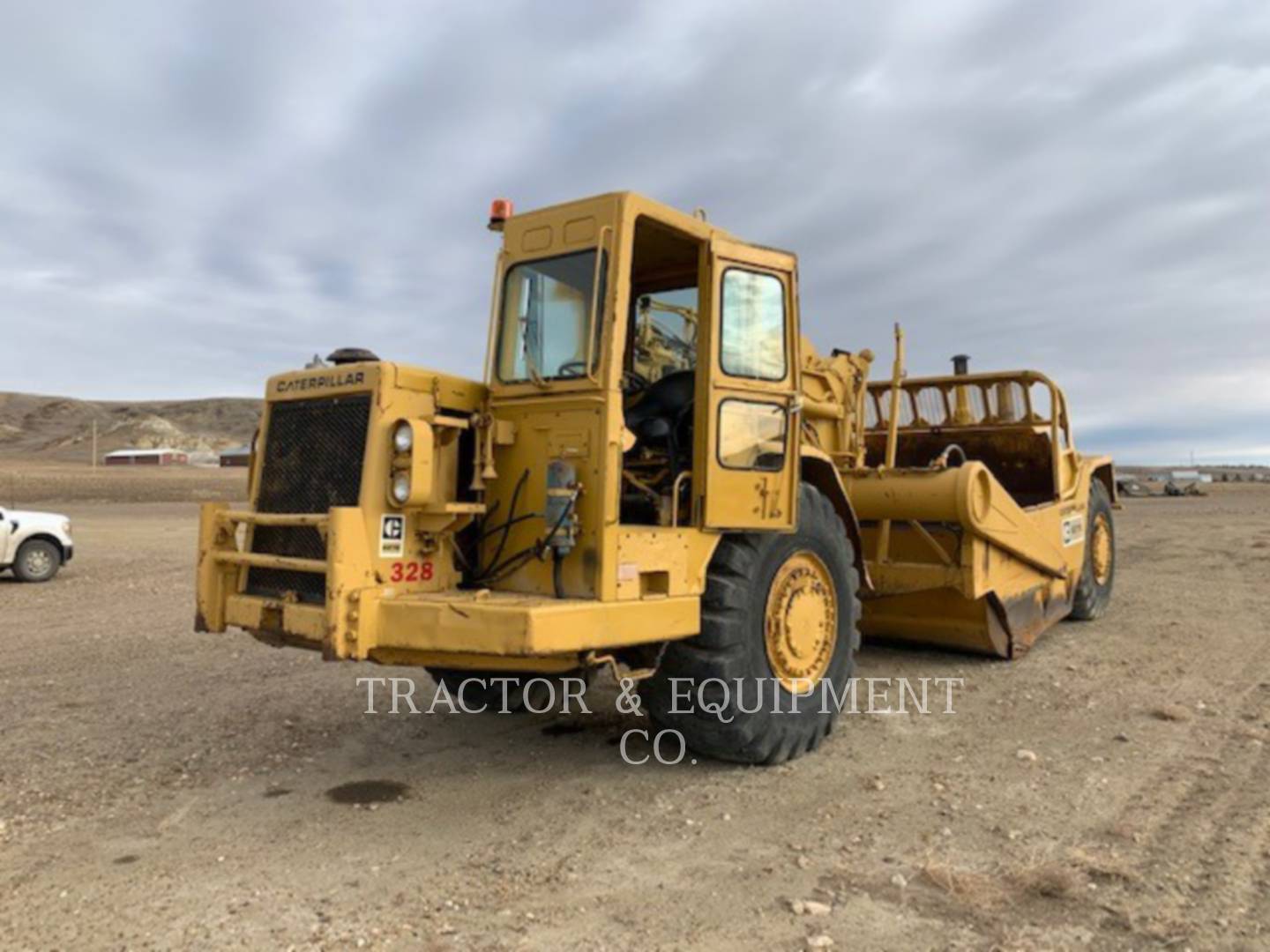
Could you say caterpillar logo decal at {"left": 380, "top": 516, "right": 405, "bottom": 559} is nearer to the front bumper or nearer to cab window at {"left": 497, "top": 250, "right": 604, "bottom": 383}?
the front bumper

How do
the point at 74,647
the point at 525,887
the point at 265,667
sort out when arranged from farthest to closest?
1. the point at 74,647
2. the point at 265,667
3. the point at 525,887

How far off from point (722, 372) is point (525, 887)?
8.56 feet

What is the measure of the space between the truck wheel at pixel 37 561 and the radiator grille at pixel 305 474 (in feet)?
32.8

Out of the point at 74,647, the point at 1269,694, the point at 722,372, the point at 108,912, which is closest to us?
the point at 108,912

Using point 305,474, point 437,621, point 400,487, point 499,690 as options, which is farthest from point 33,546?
point 437,621

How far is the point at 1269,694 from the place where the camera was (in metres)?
6.46

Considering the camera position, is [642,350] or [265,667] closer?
→ [642,350]

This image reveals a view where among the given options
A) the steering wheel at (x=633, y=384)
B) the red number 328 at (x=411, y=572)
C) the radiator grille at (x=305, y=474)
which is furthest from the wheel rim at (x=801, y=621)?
the radiator grille at (x=305, y=474)

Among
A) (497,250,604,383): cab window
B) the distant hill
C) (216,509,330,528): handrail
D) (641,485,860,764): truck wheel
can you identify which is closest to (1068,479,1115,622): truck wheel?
(641,485,860,764): truck wheel

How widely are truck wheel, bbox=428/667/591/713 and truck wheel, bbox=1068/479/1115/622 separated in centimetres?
572

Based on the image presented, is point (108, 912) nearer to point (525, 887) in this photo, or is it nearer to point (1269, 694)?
point (525, 887)

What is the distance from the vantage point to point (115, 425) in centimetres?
9838

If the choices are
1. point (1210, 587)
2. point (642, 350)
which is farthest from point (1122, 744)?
point (1210, 587)

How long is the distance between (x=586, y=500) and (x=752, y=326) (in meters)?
1.45
